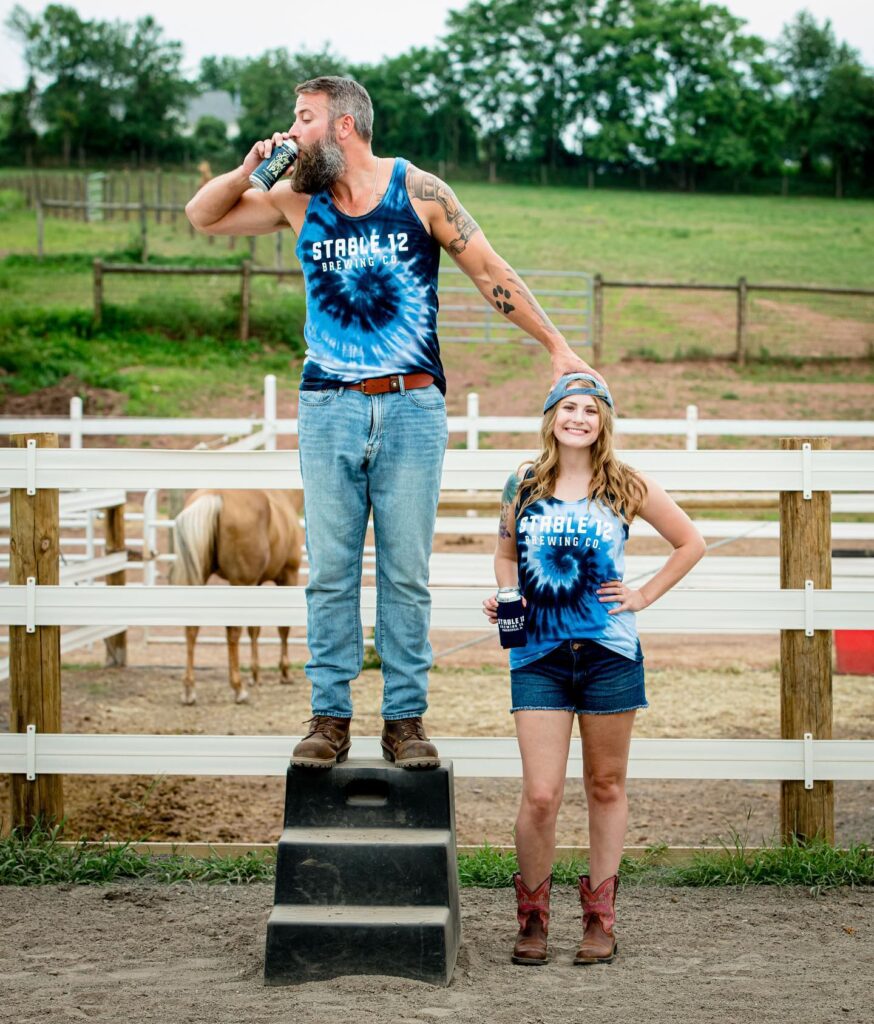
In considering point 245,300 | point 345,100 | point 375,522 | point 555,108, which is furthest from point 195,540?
point 555,108

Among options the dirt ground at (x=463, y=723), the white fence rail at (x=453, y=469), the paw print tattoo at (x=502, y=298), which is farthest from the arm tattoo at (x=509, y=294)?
the dirt ground at (x=463, y=723)

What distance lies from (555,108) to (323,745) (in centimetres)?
5242

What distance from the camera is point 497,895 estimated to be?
403cm

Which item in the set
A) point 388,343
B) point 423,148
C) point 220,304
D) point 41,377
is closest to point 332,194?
point 388,343

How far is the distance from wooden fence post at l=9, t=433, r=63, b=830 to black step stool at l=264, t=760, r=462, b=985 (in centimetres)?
128

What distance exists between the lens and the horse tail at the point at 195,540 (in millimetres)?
8312

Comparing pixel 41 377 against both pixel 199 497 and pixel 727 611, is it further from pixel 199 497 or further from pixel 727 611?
pixel 727 611

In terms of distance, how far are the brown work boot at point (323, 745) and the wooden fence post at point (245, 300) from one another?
19.5 meters

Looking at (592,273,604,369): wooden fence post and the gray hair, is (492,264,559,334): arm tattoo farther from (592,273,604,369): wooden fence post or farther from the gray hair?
(592,273,604,369): wooden fence post

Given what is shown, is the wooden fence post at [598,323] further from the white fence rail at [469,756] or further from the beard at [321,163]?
the beard at [321,163]

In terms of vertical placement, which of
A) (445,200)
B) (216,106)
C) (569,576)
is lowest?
(569,576)

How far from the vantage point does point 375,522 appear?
3.52 meters

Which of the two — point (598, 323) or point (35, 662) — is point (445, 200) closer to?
point (35, 662)

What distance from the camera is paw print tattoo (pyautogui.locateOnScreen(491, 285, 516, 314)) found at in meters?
3.54
